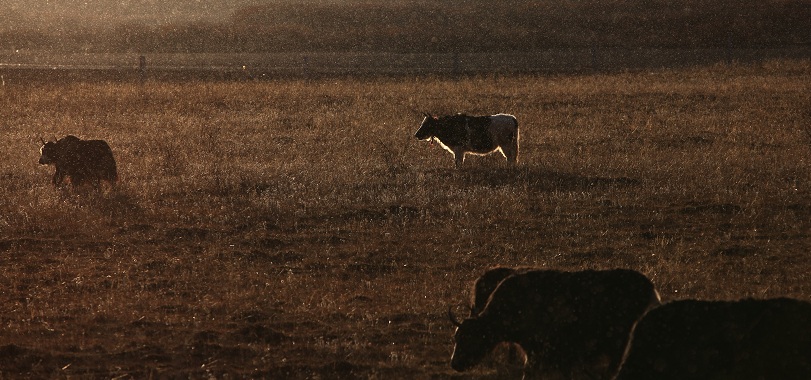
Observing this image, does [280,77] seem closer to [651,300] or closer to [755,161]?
[755,161]

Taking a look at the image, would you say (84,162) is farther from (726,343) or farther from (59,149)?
(726,343)

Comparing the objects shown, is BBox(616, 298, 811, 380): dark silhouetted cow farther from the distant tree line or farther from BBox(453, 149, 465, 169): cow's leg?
the distant tree line

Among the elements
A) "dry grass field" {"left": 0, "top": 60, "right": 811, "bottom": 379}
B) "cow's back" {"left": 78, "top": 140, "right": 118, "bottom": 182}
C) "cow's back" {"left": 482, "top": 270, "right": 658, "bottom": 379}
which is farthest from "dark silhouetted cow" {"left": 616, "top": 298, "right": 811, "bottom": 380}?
"cow's back" {"left": 78, "top": 140, "right": 118, "bottom": 182}

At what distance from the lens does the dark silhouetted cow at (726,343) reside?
17.7 feet

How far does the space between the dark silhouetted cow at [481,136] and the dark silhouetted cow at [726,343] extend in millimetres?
10751

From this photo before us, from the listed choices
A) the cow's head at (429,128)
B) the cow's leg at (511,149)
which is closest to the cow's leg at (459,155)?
the cow's leg at (511,149)

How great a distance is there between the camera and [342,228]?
1172 cm

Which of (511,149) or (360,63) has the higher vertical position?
(511,149)

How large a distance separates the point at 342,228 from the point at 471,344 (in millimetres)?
5462

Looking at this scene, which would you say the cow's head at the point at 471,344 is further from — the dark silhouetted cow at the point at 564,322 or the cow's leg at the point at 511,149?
the cow's leg at the point at 511,149

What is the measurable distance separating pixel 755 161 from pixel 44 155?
10356 mm

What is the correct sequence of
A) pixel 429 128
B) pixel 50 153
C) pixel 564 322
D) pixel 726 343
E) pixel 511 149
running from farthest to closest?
pixel 429 128 < pixel 511 149 < pixel 50 153 < pixel 564 322 < pixel 726 343

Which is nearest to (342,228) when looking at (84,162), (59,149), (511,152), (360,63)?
(84,162)

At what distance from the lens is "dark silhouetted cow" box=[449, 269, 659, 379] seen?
6.32 metres
